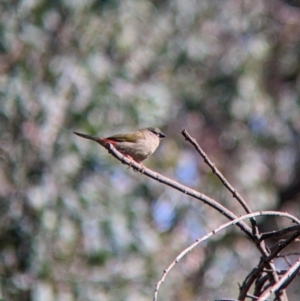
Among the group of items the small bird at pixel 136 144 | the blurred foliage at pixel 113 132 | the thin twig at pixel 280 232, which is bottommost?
the thin twig at pixel 280 232

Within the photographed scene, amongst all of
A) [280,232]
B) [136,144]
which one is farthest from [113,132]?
[280,232]

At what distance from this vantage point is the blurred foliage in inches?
294

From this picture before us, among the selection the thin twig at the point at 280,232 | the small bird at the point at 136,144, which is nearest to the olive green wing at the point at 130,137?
the small bird at the point at 136,144

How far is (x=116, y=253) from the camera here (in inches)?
295

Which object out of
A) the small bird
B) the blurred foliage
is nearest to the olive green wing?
the small bird

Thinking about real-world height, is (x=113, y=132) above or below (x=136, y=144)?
above

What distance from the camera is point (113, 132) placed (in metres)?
8.12

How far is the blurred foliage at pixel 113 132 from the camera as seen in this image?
7469 millimetres

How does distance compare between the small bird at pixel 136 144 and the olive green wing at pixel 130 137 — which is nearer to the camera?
the small bird at pixel 136 144

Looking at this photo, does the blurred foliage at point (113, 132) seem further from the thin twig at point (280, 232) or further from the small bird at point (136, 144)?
the thin twig at point (280, 232)

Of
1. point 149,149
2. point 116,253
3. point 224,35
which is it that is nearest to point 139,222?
point 116,253

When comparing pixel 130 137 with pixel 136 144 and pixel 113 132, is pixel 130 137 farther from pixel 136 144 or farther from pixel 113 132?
pixel 113 132

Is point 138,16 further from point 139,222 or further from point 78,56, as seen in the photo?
point 139,222

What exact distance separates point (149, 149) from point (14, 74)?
2535 millimetres
